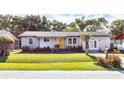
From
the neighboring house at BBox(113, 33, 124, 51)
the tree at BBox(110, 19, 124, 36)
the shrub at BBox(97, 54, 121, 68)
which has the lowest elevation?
the shrub at BBox(97, 54, 121, 68)

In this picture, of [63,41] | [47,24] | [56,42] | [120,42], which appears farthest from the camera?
[47,24]

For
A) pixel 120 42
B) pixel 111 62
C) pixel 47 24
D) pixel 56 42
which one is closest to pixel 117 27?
pixel 47 24

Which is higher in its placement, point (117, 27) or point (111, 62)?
point (117, 27)

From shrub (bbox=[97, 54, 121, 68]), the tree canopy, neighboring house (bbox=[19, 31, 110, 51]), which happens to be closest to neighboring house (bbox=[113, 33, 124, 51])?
neighboring house (bbox=[19, 31, 110, 51])

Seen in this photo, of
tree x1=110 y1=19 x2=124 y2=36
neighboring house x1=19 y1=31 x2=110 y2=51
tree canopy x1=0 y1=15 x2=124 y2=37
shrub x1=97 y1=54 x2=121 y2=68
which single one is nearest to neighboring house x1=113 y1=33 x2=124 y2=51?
neighboring house x1=19 y1=31 x2=110 y2=51

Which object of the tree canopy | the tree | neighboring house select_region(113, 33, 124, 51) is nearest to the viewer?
neighboring house select_region(113, 33, 124, 51)

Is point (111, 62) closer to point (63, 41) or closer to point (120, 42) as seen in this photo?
point (63, 41)

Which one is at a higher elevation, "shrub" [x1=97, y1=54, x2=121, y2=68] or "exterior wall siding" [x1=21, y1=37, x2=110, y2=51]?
"exterior wall siding" [x1=21, y1=37, x2=110, y2=51]

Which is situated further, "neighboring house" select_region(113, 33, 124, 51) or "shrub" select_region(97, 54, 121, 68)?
"neighboring house" select_region(113, 33, 124, 51)

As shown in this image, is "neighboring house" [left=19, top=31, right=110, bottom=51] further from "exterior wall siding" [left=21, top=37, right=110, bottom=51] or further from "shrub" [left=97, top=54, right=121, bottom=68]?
"shrub" [left=97, top=54, right=121, bottom=68]

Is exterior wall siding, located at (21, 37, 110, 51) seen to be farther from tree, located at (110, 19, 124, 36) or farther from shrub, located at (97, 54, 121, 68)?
shrub, located at (97, 54, 121, 68)

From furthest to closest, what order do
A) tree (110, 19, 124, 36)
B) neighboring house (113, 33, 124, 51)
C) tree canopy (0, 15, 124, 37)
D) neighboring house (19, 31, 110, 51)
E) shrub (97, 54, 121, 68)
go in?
tree canopy (0, 15, 124, 37) < tree (110, 19, 124, 36) < neighboring house (113, 33, 124, 51) < neighboring house (19, 31, 110, 51) < shrub (97, 54, 121, 68)
